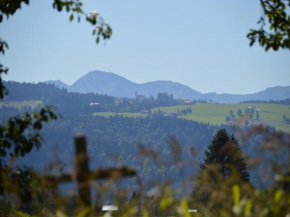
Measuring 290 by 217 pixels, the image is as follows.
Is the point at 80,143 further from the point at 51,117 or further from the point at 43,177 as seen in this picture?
the point at 51,117

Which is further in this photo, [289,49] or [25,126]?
[289,49]

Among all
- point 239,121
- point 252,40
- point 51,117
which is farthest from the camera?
point 252,40

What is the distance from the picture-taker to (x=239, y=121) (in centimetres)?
356

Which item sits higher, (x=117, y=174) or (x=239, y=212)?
(x=117, y=174)

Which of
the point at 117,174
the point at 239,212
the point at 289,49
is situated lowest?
the point at 239,212

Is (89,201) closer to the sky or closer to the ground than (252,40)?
closer to the ground

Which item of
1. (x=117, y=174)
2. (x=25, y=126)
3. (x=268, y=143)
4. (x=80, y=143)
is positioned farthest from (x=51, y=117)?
(x=268, y=143)

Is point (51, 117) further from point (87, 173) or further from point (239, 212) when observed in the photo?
point (239, 212)

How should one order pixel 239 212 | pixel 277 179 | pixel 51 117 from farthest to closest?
pixel 51 117 → pixel 277 179 → pixel 239 212

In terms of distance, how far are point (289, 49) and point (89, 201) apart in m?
2.84

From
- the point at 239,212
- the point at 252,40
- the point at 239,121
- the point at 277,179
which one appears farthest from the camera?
the point at 252,40

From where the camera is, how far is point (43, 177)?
3.26m

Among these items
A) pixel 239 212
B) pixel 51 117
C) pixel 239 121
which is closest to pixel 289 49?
pixel 239 121

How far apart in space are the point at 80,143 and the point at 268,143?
1.07 meters
